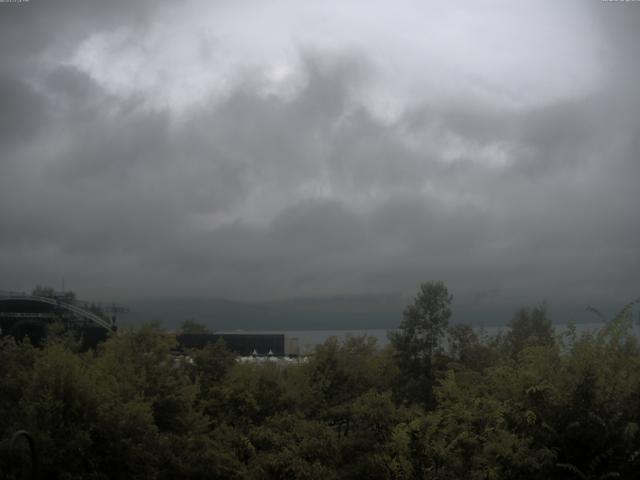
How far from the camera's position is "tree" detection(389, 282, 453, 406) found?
100ft

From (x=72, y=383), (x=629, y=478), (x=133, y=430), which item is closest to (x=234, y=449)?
(x=133, y=430)

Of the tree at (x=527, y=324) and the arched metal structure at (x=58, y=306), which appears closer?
the tree at (x=527, y=324)

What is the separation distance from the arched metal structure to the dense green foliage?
2153 cm

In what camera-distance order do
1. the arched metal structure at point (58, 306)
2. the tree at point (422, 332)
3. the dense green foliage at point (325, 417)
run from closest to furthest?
the dense green foliage at point (325, 417), the tree at point (422, 332), the arched metal structure at point (58, 306)

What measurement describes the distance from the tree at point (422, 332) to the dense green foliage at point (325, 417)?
25.3 feet

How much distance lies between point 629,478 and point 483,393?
4.81 m

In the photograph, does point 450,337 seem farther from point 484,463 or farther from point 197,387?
point 484,463

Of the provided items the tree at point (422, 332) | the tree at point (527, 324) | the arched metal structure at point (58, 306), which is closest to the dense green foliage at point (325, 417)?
the tree at point (422, 332)

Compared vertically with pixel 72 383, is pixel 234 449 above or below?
below

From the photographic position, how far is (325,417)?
20.4 m

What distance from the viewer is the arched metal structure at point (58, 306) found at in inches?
1674

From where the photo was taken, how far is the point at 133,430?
15.2 meters

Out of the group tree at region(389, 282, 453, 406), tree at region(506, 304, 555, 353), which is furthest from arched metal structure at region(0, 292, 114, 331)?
tree at region(506, 304, 555, 353)

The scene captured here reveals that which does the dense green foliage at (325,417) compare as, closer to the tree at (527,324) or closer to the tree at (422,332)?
the tree at (422,332)
